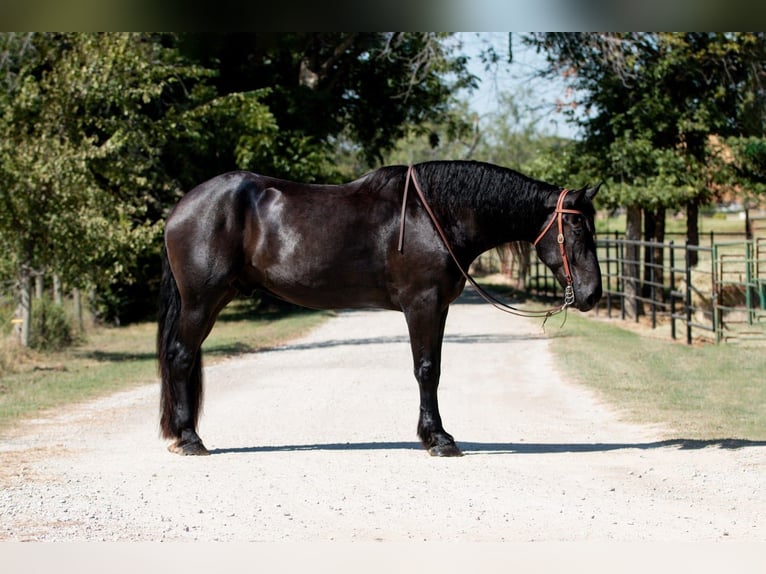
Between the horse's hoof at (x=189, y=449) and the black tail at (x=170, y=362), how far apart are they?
3.7 inches

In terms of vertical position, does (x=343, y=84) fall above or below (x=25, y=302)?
above

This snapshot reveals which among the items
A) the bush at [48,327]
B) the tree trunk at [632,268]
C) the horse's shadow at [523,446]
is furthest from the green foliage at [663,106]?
the horse's shadow at [523,446]

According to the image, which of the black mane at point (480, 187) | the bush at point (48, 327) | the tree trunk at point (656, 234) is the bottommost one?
the bush at point (48, 327)

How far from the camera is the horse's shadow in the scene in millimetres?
8211

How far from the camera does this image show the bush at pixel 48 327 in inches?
681

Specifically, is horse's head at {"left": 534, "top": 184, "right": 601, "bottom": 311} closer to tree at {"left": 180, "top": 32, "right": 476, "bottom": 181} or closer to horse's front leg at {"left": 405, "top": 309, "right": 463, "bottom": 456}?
horse's front leg at {"left": 405, "top": 309, "right": 463, "bottom": 456}

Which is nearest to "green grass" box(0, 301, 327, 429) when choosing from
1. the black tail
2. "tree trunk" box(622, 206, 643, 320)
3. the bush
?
the bush


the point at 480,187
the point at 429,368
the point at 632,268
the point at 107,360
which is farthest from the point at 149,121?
the point at 429,368

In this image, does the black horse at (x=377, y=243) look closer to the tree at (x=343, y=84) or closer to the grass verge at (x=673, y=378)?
the grass verge at (x=673, y=378)

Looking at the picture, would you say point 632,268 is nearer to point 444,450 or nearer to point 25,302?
point 25,302

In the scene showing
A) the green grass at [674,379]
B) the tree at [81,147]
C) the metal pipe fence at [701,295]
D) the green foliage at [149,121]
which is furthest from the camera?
the metal pipe fence at [701,295]

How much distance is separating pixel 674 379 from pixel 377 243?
6.85 meters

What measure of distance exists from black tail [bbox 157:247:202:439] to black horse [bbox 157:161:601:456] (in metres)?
Answer: 0.02

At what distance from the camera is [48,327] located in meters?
17.8
